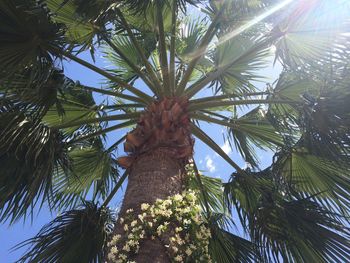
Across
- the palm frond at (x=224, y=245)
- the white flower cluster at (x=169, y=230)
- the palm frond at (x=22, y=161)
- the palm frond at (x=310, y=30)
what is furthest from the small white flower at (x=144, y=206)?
the palm frond at (x=310, y=30)

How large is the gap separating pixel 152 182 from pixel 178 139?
0.76 m

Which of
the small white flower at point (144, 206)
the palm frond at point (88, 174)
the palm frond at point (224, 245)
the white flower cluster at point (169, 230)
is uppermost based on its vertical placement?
the palm frond at point (88, 174)

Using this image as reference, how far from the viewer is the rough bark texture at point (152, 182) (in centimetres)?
388

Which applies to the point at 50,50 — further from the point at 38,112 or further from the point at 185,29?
the point at 185,29

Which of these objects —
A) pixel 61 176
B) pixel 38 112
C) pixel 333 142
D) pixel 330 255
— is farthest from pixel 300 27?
pixel 61 176

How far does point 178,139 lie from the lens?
16.7 ft

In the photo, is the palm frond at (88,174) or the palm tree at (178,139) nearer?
the palm tree at (178,139)

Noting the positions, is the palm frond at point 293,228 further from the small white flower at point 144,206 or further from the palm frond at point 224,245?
the small white flower at point 144,206

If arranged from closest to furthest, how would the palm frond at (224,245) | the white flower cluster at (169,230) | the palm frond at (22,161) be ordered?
the white flower cluster at (169,230) < the palm frond at (22,161) < the palm frond at (224,245)

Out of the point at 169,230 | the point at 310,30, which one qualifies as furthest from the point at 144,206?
the point at 310,30

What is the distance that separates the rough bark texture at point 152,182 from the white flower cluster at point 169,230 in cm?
7

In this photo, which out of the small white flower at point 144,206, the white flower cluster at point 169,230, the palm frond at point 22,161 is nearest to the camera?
the white flower cluster at point 169,230

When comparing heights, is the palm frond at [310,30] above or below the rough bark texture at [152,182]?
above

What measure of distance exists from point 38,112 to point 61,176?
192 cm
